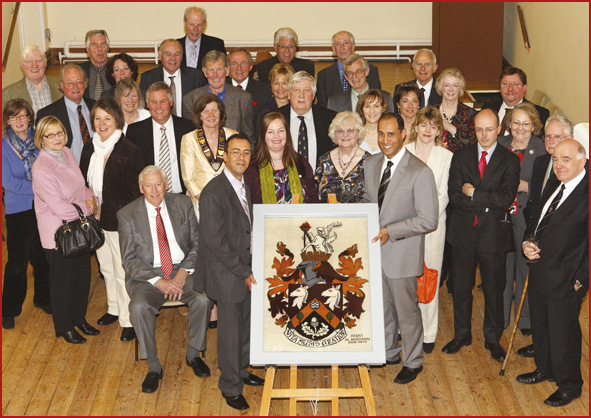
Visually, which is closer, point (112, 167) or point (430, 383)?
point (430, 383)

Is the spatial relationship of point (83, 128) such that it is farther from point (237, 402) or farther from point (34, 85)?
point (237, 402)

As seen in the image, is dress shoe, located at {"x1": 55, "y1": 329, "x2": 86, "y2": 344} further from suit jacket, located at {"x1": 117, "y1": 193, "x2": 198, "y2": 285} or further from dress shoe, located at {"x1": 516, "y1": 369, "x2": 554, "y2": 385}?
dress shoe, located at {"x1": 516, "y1": 369, "x2": 554, "y2": 385}

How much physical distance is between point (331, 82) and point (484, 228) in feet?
8.61

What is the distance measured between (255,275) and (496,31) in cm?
725

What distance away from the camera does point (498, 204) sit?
5.25m

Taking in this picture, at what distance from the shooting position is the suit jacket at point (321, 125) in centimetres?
606

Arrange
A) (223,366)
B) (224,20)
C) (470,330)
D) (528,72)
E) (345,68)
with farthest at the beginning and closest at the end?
(224,20) → (528,72) → (345,68) → (470,330) → (223,366)

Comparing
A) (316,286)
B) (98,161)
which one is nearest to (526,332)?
(316,286)

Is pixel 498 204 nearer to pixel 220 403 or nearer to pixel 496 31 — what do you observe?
pixel 220 403

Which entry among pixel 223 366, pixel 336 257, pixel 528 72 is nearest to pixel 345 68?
pixel 336 257

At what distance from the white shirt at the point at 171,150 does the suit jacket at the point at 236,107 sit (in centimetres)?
52

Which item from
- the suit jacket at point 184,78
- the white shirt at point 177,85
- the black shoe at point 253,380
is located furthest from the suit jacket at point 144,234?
the suit jacket at point 184,78

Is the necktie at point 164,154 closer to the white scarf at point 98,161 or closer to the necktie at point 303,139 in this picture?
the white scarf at point 98,161

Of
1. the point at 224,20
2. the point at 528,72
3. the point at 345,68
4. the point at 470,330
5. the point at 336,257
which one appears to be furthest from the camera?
the point at 224,20
